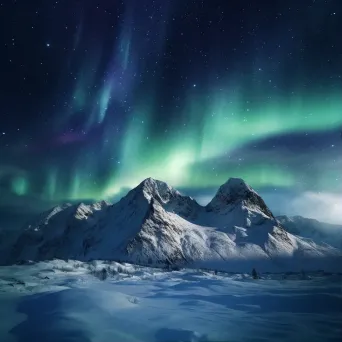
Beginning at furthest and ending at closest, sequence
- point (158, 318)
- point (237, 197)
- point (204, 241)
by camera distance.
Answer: point (237, 197)
point (204, 241)
point (158, 318)

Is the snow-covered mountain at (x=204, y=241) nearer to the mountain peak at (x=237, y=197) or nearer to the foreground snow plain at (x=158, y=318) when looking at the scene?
the mountain peak at (x=237, y=197)

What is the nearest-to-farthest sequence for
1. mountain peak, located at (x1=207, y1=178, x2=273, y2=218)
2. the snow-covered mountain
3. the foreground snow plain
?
the foreground snow plain → the snow-covered mountain → mountain peak, located at (x1=207, y1=178, x2=273, y2=218)

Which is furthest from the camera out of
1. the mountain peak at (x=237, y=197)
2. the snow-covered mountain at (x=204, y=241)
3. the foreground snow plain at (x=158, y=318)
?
the mountain peak at (x=237, y=197)

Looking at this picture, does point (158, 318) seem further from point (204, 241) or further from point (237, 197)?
point (237, 197)

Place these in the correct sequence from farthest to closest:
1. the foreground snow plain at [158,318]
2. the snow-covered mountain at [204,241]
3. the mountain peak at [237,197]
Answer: the mountain peak at [237,197], the snow-covered mountain at [204,241], the foreground snow plain at [158,318]

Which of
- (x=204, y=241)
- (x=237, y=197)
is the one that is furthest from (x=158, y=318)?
(x=237, y=197)

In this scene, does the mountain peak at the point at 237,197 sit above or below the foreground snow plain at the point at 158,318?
above

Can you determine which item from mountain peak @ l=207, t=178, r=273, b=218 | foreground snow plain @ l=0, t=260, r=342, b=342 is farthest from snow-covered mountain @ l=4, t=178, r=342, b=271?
foreground snow plain @ l=0, t=260, r=342, b=342

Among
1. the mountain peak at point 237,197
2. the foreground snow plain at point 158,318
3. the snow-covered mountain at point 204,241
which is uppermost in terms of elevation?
the mountain peak at point 237,197

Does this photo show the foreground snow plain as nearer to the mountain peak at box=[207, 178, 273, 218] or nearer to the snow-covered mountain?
the snow-covered mountain

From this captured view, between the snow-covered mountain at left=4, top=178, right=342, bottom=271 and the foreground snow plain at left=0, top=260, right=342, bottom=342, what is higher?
the snow-covered mountain at left=4, top=178, right=342, bottom=271

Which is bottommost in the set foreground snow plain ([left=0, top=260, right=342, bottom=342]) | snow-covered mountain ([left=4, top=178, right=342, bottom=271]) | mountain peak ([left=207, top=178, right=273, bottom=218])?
foreground snow plain ([left=0, top=260, right=342, bottom=342])

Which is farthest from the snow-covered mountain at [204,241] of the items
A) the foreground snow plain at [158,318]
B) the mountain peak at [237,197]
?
the foreground snow plain at [158,318]

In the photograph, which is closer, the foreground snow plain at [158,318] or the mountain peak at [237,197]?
the foreground snow plain at [158,318]
